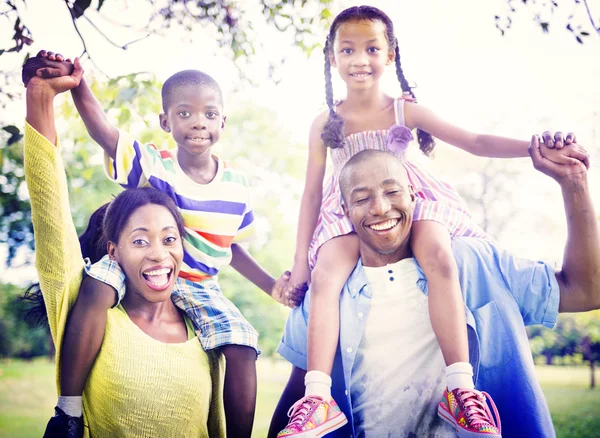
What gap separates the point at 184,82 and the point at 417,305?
1294mm

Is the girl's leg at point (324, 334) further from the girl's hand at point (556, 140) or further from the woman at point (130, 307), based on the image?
the girl's hand at point (556, 140)

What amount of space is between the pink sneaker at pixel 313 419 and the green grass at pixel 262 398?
7.59 ft

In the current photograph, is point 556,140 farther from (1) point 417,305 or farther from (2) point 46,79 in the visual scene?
(2) point 46,79

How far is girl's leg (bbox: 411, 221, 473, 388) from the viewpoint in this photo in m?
2.07

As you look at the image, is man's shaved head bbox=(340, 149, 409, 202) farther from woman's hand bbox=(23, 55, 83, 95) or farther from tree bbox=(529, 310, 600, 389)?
tree bbox=(529, 310, 600, 389)

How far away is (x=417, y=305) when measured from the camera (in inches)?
88.9

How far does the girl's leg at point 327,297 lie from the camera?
218cm

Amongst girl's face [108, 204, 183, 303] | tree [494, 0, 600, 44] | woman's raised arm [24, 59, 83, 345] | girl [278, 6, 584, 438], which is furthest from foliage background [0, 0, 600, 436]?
girl's face [108, 204, 183, 303]

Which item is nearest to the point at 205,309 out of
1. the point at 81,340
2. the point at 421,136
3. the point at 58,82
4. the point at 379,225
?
the point at 81,340

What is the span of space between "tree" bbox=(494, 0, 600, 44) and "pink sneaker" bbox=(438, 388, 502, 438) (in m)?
1.78

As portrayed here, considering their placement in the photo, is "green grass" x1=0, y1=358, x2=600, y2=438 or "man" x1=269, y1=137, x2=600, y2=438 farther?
"green grass" x1=0, y1=358, x2=600, y2=438

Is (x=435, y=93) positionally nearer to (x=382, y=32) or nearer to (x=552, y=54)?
(x=552, y=54)

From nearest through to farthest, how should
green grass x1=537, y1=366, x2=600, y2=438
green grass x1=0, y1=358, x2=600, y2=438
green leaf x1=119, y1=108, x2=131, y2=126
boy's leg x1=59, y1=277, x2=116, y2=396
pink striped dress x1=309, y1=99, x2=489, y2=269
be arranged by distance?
boy's leg x1=59, y1=277, x2=116, y2=396 < pink striped dress x1=309, y1=99, x2=489, y2=269 < green leaf x1=119, y1=108, x2=131, y2=126 < green grass x1=537, y1=366, x2=600, y2=438 < green grass x1=0, y1=358, x2=600, y2=438

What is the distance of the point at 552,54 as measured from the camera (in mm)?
3430
